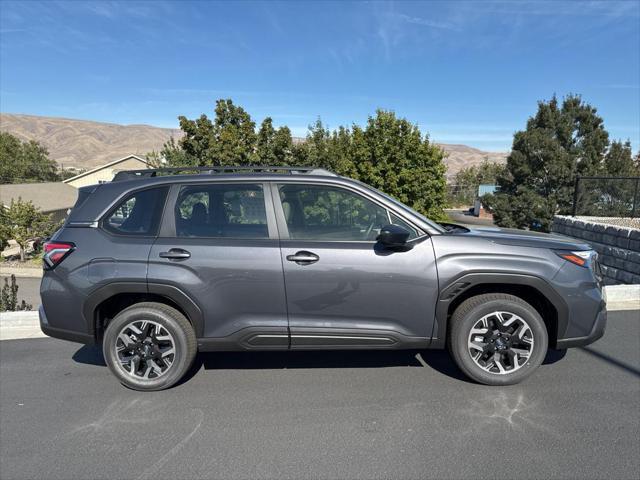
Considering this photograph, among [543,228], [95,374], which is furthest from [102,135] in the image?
[95,374]

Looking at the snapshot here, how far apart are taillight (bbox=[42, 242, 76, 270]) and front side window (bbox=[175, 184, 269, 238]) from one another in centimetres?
91

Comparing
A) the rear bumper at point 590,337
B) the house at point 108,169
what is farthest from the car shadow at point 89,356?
the house at point 108,169

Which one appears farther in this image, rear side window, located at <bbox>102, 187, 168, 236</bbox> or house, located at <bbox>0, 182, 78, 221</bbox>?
house, located at <bbox>0, 182, 78, 221</bbox>

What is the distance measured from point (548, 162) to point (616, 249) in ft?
86.2

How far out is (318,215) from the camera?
356 centimetres

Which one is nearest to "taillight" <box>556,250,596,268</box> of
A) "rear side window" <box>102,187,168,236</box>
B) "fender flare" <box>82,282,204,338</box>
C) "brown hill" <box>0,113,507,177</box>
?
"fender flare" <box>82,282,204,338</box>

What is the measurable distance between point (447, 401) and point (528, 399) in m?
0.67

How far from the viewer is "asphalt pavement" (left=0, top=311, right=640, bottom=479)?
259 cm

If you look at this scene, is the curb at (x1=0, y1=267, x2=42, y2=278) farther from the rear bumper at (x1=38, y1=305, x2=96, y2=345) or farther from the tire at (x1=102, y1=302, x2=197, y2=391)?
the tire at (x1=102, y1=302, x2=197, y2=391)

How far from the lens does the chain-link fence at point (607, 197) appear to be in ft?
31.8

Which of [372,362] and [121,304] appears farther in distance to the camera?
[372,362]

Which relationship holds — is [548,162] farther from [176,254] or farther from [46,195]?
[46,195]

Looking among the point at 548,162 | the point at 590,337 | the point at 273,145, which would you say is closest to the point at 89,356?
the point at 590,337

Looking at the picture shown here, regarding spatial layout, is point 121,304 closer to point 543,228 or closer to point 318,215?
point 318,215
